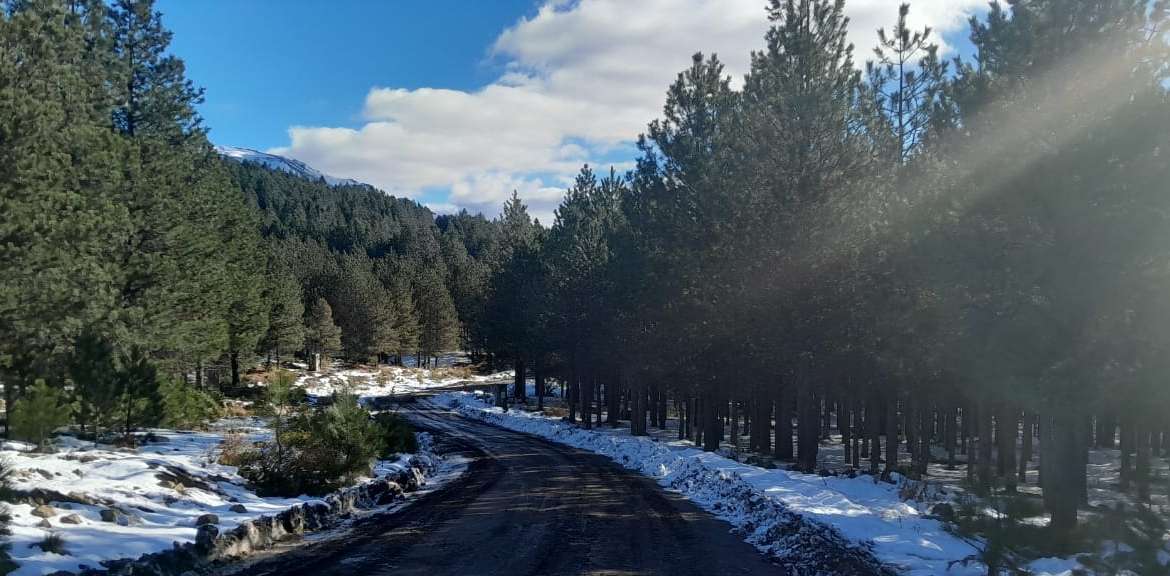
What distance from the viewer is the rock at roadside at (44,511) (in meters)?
9.26

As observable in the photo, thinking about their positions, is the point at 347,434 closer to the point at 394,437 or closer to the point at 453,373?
the point at 394,437

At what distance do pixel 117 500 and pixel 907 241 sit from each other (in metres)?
15.9

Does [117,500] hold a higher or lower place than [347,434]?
lower

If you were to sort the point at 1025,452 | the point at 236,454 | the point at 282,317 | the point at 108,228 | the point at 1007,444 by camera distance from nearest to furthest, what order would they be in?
the point at 236,454 → the point at 108,228 → the point at 1007,444 → the point at 1025,452 → the point at 282,317

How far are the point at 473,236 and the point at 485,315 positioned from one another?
403 ft

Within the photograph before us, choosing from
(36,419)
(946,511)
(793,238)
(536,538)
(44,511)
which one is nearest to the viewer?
(946,511)

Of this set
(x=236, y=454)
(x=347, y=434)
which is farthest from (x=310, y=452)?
(x=236, y=454)

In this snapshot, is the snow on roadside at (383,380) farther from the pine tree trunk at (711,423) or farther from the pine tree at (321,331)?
the pine tree trunk at (711,423)

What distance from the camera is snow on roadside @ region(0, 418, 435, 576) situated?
28.4 ft

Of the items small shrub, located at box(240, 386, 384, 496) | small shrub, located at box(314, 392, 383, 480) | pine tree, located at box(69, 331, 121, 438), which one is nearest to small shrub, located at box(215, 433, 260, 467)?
small shrub, located at box(240, 386, 384, 496)

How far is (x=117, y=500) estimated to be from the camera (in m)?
10.8

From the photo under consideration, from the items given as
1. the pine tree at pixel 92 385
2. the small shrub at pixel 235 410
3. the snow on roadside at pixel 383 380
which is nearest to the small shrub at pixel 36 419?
the pine tree at pixel 92 385

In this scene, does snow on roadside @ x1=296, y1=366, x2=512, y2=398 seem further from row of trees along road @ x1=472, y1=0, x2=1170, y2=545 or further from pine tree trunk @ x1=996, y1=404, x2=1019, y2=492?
pine tree trunk @ x1=996, y1=404, x2=1019, y2=492

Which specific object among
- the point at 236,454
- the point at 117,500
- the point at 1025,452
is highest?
the point at 117,500
